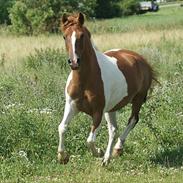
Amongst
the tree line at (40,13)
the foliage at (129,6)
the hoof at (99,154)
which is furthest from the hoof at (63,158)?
the foliage at (129,6)

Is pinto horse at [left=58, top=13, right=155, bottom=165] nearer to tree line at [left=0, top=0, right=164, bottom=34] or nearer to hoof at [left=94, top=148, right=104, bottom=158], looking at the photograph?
hoof at [left=94, top=148, right=104, bottom=158]

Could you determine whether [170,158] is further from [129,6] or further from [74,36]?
[129,6]

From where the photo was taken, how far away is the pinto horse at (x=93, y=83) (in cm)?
649

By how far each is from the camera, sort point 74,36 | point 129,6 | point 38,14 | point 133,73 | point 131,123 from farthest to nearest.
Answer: point 129,6 < point 38,14 < point 131,123 < point 133,73 < point 74,36

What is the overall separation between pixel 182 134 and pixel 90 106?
6.79 ft

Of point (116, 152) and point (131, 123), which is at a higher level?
point (131, 123)

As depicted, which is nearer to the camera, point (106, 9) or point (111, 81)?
point (111, 81)

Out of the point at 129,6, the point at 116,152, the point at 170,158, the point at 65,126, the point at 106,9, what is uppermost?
the point at 65,126

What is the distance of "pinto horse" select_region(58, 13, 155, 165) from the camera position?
6.49m

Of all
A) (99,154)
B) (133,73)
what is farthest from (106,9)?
(99,154)

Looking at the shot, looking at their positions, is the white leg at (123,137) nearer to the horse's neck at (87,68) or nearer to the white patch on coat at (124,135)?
the white patch on coat at (124,135)

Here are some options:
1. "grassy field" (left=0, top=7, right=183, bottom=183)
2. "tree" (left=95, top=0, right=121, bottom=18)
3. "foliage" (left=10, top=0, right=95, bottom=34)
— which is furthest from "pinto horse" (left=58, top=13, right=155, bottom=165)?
"tree" (left=95, top=0, right=121, bottom=18)

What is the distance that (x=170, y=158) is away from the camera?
7586 mm

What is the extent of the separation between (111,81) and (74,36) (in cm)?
104
